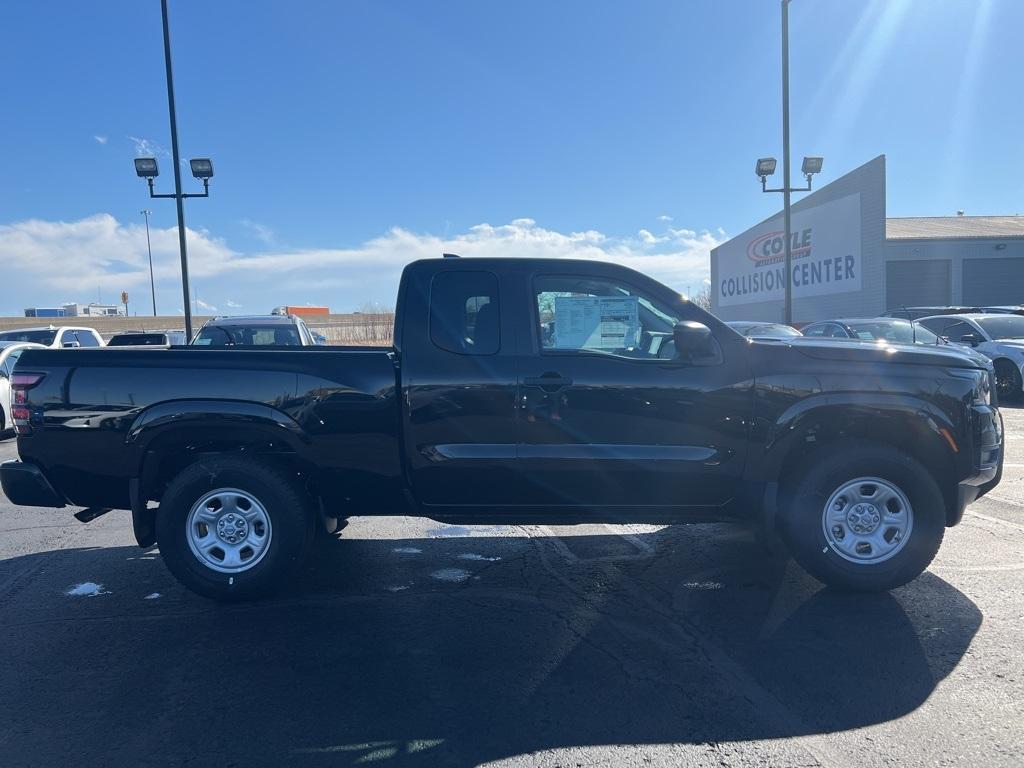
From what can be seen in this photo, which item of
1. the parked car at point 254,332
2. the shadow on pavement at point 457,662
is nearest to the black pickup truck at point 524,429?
the shadow on pavement at point 457,662

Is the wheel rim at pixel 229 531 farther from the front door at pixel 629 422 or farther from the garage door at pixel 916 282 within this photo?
the garage door at pixel 916 282

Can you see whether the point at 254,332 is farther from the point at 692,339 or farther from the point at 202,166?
the point at 692,339

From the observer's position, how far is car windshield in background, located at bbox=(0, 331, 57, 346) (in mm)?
15016

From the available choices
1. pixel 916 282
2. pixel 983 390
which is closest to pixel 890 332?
pixel 983 390

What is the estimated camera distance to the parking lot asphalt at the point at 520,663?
2.84 meters

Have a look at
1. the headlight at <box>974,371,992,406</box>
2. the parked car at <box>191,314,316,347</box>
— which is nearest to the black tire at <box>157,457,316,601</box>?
the headlight at <box>974,371,992,406</box>

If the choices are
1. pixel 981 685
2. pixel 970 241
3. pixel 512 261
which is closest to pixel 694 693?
pixel 981 685

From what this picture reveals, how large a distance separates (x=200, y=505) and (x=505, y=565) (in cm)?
206

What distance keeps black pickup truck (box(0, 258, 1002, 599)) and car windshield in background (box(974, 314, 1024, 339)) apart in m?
11.3

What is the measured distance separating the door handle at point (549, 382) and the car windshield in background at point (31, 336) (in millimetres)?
14517

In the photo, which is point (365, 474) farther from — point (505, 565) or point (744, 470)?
point (744, 470)

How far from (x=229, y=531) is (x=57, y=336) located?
13.7 metres

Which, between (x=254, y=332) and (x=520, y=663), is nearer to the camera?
(x=520, y=663)

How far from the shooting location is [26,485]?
4316 mm
